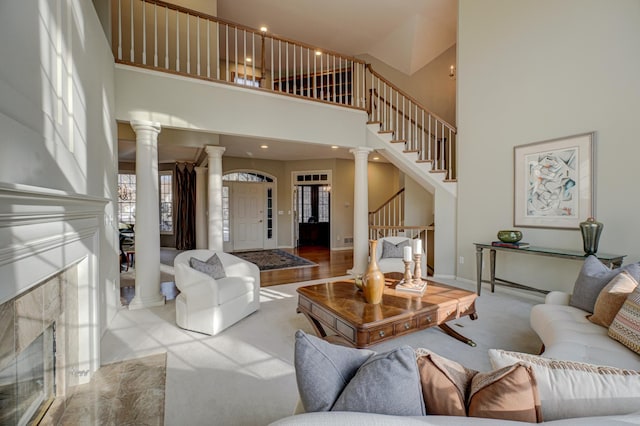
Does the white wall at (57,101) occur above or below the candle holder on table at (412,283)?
above

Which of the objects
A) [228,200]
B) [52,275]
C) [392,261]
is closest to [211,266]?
[52,275]

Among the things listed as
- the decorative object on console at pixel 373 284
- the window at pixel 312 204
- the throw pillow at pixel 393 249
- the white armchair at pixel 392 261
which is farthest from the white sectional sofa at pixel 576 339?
the window at pixel 312 204

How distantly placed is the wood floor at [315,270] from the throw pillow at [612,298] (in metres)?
3.79

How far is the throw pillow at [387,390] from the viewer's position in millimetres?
823

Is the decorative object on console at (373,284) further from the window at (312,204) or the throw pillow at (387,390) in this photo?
the window at (312,204)

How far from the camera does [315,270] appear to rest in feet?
19.5

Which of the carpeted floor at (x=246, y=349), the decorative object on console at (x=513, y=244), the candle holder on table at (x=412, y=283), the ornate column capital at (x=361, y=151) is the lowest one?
the carpeted floor at (x=246, y=349)

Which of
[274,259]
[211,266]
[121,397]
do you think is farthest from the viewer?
[274,259]

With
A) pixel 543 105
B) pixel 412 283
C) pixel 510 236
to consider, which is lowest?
pixel 412 283

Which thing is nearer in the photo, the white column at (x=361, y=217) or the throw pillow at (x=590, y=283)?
the throw pillow at (x=590, y=283)

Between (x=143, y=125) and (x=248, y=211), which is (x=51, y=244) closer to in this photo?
(x=143, y=125)

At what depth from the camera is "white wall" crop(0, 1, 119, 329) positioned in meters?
1.38

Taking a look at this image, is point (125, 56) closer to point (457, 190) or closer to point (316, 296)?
point (316, 296)

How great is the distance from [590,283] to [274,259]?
5.74m
